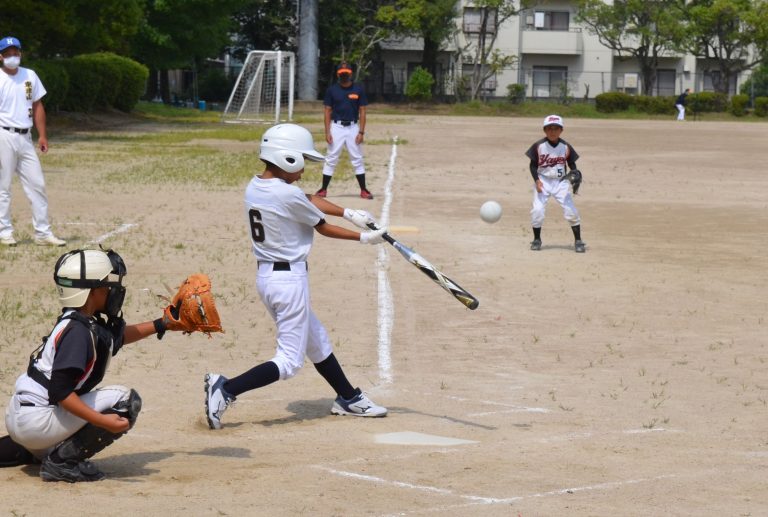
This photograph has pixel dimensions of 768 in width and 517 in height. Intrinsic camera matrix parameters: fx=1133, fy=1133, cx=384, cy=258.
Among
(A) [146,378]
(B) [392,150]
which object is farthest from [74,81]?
(A) [146,378]

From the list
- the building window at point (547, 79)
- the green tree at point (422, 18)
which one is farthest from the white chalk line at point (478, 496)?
the building window at point (547, 79)

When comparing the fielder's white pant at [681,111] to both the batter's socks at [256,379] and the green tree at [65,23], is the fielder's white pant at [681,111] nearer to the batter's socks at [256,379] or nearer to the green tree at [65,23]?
the green tree at [65,23]

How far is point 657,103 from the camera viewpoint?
72.5 metres

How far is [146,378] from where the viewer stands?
8.44 m

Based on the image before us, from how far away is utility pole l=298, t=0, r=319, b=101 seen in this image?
68.2m

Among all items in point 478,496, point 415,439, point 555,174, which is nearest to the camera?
point 478,496

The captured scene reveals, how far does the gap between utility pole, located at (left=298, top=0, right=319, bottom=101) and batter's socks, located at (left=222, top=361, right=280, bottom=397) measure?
62.1 m

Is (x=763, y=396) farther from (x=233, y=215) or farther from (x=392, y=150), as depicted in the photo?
(x=392, y=150)

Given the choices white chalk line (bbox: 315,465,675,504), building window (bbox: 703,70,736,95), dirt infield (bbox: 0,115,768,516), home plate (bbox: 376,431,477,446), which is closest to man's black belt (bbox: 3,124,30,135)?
dirt infield (bbox: 0,115,768,516)

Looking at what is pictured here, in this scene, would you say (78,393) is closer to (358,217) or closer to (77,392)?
(77,392)

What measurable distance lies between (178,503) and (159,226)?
1084 centimetres

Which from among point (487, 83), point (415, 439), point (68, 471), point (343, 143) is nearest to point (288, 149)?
Result: point (415, 439)

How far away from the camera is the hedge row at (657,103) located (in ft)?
238

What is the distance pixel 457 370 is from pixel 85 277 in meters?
3.74
